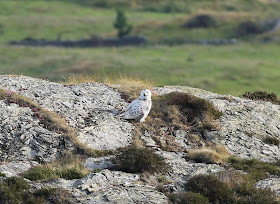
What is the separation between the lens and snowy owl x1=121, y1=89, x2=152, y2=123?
2317 cm

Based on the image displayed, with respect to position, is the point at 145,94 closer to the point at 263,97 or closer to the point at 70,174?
the point at 70,174

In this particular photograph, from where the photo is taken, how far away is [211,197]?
1812 cm

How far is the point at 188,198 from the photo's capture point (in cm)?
1758

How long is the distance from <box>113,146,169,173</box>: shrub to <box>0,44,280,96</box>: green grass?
48881mm

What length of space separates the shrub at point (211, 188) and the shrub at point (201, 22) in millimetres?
109308

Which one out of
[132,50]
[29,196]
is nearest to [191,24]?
[132,50]

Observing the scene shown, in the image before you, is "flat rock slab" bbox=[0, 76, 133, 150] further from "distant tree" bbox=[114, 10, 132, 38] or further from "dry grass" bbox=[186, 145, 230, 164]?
"distant tree" bbox=[114, 10, 132, 38]

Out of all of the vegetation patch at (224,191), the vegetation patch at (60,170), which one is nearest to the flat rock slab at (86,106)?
the vegetation patch at (60,170)

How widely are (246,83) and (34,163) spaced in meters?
57.6

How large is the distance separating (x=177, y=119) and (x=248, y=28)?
102m

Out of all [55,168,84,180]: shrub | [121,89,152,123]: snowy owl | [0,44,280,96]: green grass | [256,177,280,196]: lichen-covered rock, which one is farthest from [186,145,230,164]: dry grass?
[0,44,280,96]: green grass

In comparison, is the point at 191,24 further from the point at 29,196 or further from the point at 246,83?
the point at 29,196

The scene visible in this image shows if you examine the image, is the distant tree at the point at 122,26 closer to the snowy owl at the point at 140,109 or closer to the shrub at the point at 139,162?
the snowy owl at the point at 140,109

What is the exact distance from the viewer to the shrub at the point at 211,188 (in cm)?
1806
